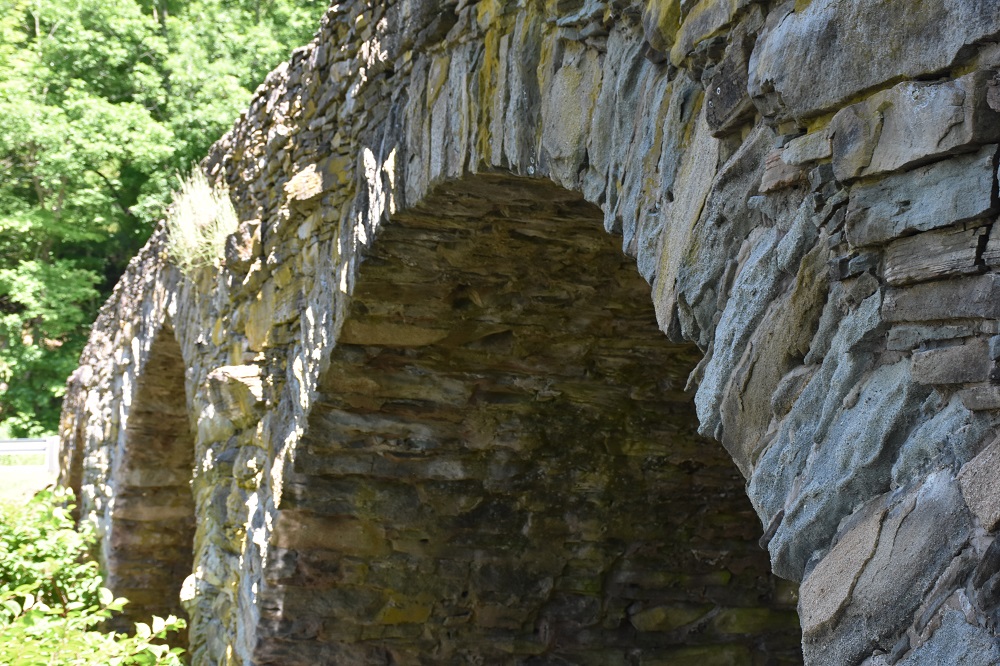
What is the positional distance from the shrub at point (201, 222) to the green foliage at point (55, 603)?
1.75m

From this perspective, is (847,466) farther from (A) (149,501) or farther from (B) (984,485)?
(A) (149,501)

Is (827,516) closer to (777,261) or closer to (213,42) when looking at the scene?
(777,261)

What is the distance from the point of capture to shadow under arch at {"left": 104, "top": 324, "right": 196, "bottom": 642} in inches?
291

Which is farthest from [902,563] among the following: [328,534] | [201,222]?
[201,222]

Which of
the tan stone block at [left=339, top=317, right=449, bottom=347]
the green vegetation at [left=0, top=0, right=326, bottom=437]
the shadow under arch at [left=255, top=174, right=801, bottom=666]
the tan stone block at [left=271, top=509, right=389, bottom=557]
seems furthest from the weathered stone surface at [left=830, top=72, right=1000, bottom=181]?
the green vegetation at [left=0, top=0, right=326, bottom=437]

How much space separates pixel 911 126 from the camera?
1080mm

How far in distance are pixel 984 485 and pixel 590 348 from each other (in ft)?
10.1

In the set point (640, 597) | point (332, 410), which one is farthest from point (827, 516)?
point (640, 597)

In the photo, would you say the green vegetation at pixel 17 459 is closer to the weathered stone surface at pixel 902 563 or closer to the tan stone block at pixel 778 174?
the tan stone block at pixel 778 174

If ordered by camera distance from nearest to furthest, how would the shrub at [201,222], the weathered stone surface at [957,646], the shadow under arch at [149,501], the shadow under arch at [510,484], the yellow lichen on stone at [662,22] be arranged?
the weathered stone surface at [957,646] → the yellow lichen on stone at [662,22] → the shadow under arch at [510,484] → the shrub at [201,222] → the shadow under arch at [149,501]

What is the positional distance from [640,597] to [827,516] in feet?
12.4

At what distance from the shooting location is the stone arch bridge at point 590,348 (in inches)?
42.0

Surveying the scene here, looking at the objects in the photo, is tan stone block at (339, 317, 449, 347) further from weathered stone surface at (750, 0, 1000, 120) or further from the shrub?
weathered stone surface at (750, 0, 1000, 120)

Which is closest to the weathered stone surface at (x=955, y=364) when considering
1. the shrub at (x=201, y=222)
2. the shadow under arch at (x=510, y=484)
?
the shadow under arch at (x=510, y=484)
